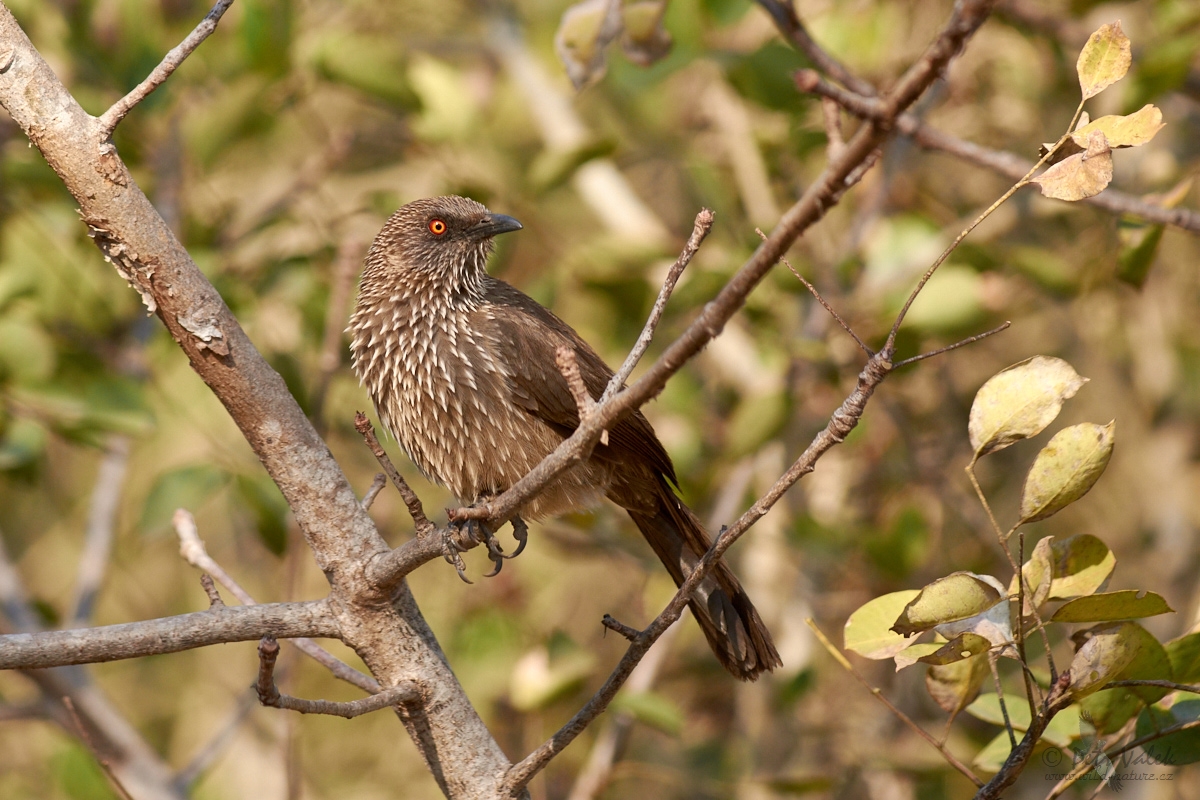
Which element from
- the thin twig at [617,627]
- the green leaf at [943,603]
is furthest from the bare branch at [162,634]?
the green leaf at [943,603]

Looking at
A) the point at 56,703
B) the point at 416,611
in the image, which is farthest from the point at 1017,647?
the point at 56,703

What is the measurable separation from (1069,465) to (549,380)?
1.90 m

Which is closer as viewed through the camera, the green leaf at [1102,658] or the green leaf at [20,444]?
the green leaf at [1102,658]

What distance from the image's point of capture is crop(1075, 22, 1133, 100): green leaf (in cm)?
200

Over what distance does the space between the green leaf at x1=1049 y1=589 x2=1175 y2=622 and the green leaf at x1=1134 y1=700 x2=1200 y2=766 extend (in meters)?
0.45

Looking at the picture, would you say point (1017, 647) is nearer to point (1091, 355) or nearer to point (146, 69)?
point (146, 69)

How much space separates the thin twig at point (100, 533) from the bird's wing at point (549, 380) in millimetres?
1570

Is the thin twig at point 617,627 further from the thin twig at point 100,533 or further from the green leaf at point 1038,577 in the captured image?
the thin twig at point 100,533

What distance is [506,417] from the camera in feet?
11.9

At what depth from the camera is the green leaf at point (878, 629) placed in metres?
2.18

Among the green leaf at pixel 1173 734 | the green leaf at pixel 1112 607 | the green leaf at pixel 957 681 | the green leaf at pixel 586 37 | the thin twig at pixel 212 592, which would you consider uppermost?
the green leaf at pixel 586 37

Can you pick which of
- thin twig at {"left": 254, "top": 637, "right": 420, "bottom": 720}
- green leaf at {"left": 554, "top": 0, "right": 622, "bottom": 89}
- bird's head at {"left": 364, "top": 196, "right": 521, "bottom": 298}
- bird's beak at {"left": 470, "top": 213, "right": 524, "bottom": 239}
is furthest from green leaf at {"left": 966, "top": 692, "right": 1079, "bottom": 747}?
bird's beak at {"left": 470, "top": 213, "right": 524, "bottom": 239}

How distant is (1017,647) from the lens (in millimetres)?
2119

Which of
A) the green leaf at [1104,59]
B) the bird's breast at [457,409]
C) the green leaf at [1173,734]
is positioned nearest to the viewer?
the green leaf at [1104,59]
